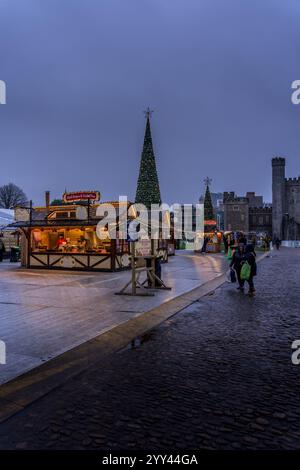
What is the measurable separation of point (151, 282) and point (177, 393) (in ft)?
28.2

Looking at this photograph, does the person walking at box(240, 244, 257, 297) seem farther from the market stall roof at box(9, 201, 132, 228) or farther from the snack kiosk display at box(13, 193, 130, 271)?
the market stall roof at box(9, 201, 132, 228)

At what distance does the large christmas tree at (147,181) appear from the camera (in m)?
30.2

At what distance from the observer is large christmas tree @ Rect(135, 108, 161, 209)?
30.2 meters

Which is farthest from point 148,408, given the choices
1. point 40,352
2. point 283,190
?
point 283,190

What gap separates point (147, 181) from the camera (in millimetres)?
30359

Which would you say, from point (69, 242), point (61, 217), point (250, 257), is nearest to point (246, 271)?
point (250, 257)

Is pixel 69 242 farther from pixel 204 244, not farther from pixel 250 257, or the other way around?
pixel 204 244

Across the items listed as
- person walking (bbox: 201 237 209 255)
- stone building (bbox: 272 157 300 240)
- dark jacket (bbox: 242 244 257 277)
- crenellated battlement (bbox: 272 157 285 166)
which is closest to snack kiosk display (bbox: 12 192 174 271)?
dark jacket (bbox: 242 244 257 277)

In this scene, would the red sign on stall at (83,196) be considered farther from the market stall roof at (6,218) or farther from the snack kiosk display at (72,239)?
the market stall roof at (6,218)

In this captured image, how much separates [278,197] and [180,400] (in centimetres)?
9201

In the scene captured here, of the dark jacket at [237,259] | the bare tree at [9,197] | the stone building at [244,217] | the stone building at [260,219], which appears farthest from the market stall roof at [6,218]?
the stone building at [260,219]

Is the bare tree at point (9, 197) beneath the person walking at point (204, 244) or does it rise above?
above
